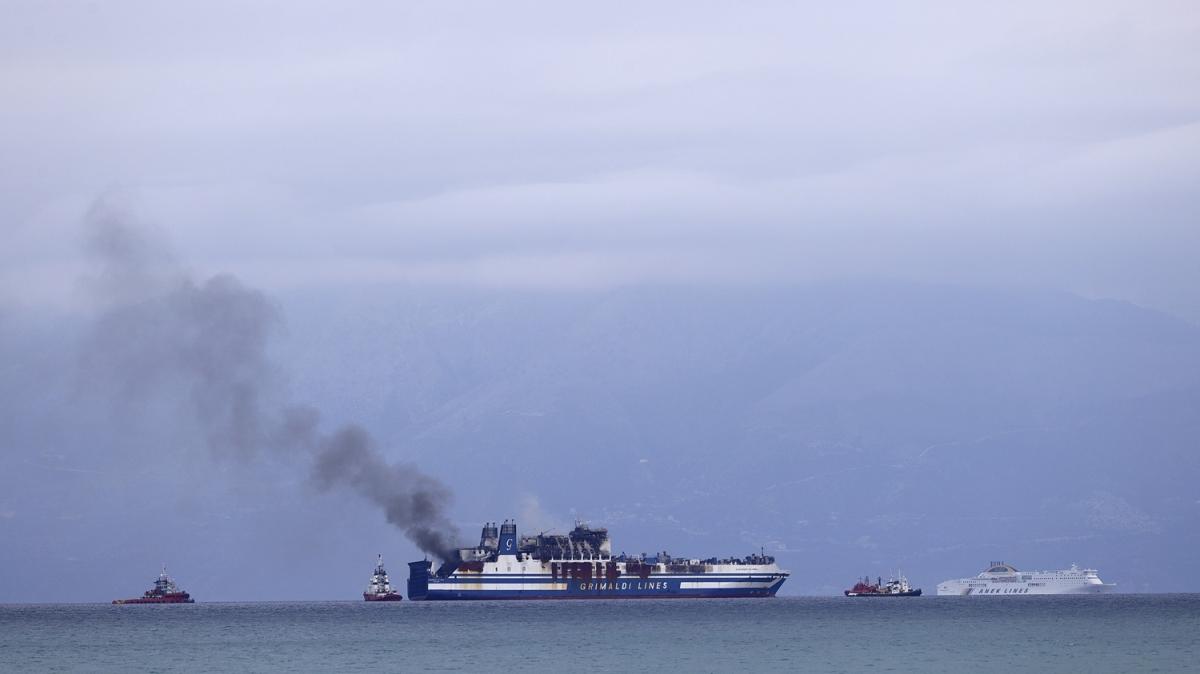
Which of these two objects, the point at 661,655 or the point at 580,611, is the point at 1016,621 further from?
the point at 661,655

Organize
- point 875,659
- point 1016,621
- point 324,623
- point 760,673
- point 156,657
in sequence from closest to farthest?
point 760,673, point 875,659, point 156,657, point 1016,621, point 324,623

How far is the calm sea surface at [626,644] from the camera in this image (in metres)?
117

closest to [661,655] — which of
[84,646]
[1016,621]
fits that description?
[84,646]

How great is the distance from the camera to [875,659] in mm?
120625

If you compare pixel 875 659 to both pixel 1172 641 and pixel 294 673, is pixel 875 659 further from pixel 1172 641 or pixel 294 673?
pixel 294 673

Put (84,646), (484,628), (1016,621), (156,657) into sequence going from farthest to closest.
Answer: (1016,621) < (484,628) < (84,646) < (156,657)

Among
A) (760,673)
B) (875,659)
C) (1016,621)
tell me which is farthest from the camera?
(1016,621)

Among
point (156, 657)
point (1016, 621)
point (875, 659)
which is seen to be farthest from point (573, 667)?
point (1016, 621)

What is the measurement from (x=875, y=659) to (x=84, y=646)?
6598 cm

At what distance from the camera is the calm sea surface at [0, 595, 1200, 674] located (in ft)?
383

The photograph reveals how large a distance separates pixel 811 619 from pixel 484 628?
40791 millimetres

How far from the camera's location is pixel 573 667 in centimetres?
11544

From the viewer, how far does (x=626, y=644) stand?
5404 inches

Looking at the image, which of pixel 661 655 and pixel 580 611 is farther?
pixel 580 611
